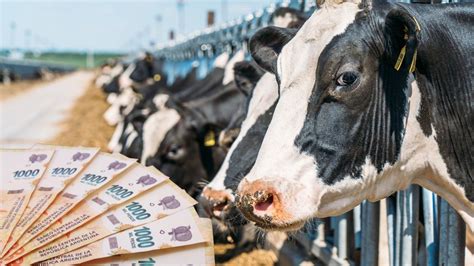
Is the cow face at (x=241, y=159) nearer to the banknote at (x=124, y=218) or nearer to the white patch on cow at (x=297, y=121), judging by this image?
the banknote at (x=124, y=218)

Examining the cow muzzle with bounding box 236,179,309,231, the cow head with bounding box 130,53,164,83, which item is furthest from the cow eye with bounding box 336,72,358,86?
the cow head with bounding box 130,53,164,83

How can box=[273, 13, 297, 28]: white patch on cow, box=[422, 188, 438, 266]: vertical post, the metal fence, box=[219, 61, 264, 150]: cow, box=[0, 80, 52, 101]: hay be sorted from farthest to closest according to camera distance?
box=[0, 80, 52, 101]: hay
box=[273, 13, 297, 28]: white patch on cow
box=[219, 61, 264, 150]: cow
box=[422, 188, 438, 266]: vertical post
the metal fence

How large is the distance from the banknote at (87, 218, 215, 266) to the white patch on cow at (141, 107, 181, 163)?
3527 millimetres

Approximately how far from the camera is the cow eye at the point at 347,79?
7.98 ft

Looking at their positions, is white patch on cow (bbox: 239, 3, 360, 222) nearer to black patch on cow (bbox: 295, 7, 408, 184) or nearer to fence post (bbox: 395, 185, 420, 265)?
black patch on cow (bbox: 295, 7, 408, 184)

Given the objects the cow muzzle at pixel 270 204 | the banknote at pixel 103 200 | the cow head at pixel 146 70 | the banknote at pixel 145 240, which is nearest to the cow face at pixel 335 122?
the cow muzzle at pixel 270 204

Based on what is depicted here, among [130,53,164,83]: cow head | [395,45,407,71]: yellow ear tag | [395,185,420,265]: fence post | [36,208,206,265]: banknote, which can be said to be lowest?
[130,53,164,83]: cow head

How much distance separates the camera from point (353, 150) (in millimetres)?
2459

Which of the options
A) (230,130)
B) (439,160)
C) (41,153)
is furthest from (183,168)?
(439,160)

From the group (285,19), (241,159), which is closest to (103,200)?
(241,159)

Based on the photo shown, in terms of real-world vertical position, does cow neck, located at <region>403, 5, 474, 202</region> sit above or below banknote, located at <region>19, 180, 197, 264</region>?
above

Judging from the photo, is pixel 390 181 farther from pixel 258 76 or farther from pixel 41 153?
pixel 258 76

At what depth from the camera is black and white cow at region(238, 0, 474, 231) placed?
2.38 m

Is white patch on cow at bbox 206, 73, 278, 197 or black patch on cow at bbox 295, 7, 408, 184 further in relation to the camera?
white patch on cow at bbox 206, 73, 278, 197
